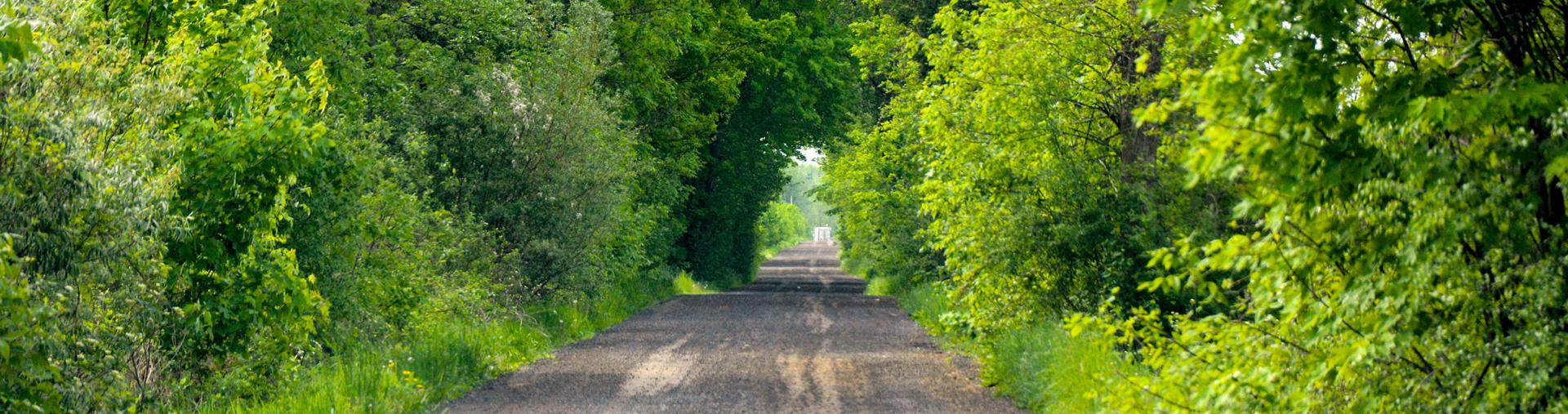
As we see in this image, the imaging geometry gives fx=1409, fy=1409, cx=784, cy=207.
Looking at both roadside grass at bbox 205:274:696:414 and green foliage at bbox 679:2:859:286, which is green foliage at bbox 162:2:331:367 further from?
green foliage at bbox 679:2:859:286

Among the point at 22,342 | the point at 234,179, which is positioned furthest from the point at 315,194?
the point at 22,342

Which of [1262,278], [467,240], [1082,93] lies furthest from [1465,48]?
[467,240]

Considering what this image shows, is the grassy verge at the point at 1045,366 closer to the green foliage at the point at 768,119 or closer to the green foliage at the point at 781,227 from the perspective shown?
the green foliage at the point at 768,119

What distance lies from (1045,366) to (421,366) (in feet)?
19.7

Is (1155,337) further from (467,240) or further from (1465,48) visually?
(467,240)

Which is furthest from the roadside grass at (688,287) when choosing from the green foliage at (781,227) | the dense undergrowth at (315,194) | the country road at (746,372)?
the green foliage at (781,227)

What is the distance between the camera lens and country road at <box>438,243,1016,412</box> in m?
12.6

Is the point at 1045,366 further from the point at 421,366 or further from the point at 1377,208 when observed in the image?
the point at 1377,208

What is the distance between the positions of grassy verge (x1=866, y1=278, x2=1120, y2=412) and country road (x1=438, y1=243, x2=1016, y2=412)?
0.91ft

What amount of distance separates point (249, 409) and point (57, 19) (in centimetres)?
340

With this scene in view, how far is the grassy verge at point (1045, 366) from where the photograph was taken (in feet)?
36.8

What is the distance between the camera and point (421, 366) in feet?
45.1

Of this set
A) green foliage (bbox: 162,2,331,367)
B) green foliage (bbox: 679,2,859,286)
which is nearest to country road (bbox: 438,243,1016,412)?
green foliage (bbox: 162,2,331,367)

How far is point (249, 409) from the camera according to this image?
10.7 meters
